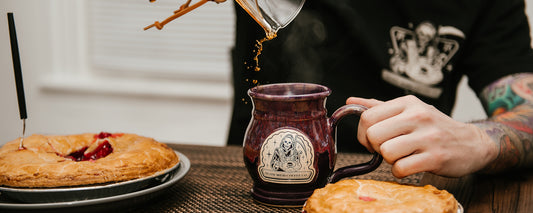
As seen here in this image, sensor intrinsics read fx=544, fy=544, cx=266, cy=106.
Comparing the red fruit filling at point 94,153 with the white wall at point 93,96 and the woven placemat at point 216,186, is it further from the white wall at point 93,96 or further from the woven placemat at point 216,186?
the white wall at point 93,96

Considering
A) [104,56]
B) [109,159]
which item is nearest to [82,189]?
[109,159]

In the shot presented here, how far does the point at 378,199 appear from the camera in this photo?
0.76 metres

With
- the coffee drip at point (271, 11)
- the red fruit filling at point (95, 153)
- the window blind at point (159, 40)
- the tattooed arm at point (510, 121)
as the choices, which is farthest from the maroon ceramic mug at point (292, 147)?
the window blind at point (159, 40)

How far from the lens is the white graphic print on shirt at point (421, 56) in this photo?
5.36 ft

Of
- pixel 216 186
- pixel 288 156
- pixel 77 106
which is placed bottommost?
pixel 77 106

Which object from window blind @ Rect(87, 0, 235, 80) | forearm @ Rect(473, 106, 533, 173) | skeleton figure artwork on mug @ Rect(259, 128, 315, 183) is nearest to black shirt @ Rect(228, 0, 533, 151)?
forearm @ Rect(473, 106, 533, 173)

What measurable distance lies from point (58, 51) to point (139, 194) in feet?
7.98

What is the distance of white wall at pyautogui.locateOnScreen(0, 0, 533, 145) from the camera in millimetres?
2951

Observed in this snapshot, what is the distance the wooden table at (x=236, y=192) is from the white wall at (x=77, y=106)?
1709 mm

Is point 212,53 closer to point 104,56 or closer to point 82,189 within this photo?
point 104,56

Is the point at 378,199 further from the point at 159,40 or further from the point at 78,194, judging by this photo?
the point at 159,40

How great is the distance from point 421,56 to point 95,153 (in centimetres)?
104

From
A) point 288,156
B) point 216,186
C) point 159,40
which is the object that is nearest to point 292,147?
point 288,156

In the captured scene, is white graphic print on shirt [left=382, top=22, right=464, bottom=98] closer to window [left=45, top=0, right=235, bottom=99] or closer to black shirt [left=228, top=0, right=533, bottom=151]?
black shirt [left=228, top=0, right=533, bottom=151]
